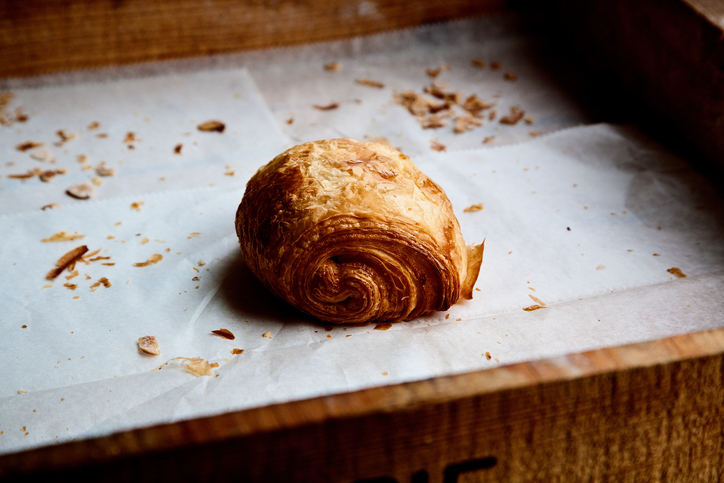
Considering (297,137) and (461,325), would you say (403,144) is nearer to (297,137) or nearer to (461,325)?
(297,137)

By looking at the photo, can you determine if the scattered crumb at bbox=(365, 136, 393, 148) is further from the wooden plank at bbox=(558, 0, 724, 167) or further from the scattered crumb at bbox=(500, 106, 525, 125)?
the wooden plank at bbox=(558, 0, 724, 167)

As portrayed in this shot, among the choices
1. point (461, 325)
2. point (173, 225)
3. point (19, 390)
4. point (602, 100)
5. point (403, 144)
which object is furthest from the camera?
point (602, 100)

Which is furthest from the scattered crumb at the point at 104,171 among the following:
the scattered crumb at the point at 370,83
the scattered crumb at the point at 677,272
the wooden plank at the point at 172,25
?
the scattered crumb at the point at 677,272

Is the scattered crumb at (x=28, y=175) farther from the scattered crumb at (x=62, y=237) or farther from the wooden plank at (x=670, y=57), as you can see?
the wooden plank at (x=670, y=57)

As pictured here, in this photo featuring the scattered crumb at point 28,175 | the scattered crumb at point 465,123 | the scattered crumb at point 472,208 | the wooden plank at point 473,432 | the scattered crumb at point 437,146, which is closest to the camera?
the wooden plank at point 473,432

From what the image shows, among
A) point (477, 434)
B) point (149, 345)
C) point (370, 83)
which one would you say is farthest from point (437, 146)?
point (477, 434)

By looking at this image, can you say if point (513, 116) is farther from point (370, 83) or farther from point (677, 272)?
point (677, 272)

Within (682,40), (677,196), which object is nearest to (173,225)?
(677,196)
